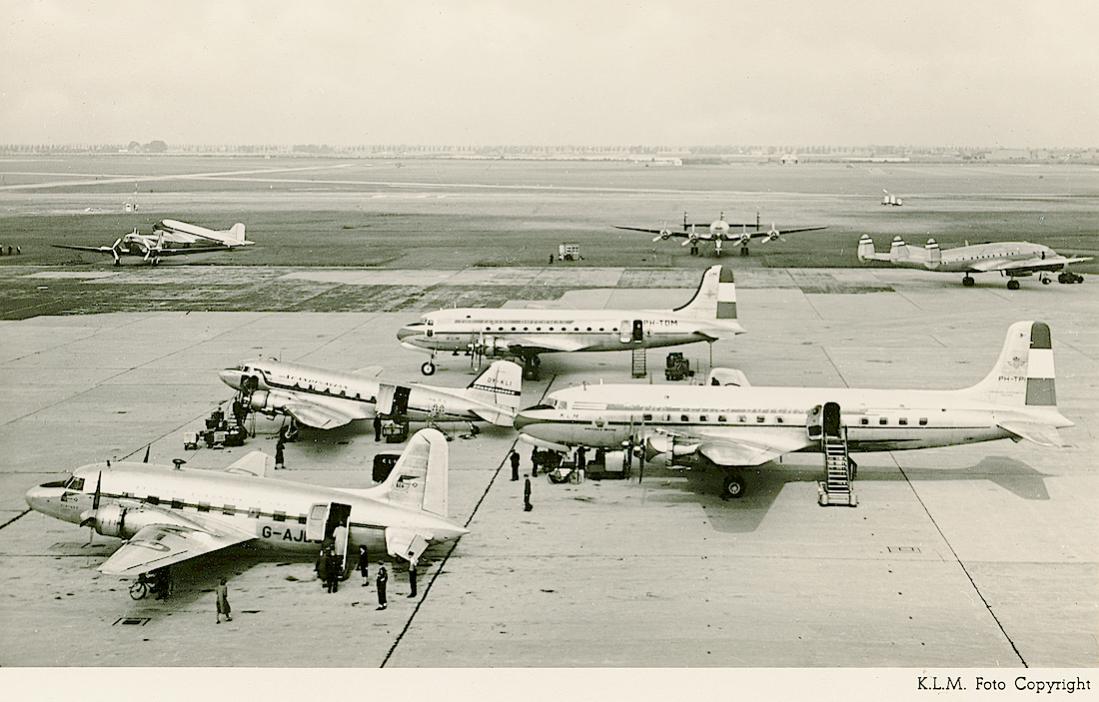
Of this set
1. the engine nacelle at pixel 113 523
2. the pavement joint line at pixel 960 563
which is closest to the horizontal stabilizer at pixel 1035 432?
the pavement joint line at pixel 960 563

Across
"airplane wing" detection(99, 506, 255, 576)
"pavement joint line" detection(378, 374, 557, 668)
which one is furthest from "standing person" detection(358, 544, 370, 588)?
"airplane wing" detection(99, 506, 255, 576)

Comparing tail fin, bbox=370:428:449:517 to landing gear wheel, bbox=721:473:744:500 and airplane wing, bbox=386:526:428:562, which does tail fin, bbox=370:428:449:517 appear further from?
landing gear wheel, bbox=721:473:744:500

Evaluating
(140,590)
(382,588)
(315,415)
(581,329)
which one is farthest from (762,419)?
(140,590)

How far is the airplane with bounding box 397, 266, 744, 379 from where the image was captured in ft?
174

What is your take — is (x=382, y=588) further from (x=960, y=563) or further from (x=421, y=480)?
(x=960, y=563)

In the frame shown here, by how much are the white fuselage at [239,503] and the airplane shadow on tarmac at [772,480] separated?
972 centimetres

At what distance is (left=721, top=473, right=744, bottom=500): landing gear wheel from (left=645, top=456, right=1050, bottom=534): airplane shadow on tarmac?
192 millimetres

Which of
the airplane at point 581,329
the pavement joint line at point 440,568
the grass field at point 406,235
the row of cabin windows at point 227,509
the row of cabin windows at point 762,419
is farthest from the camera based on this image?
the grass field at point 406,235

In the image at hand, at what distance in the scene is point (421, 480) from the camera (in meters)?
28.9

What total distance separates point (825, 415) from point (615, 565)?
10717 millimetres

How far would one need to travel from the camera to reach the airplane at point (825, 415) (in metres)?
35.1

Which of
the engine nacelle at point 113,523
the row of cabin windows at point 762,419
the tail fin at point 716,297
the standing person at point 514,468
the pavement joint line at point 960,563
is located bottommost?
the pavement joint line at point 960,563

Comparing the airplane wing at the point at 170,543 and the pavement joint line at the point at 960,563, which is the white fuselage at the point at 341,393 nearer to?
the airplane wing at the point at 170,543
